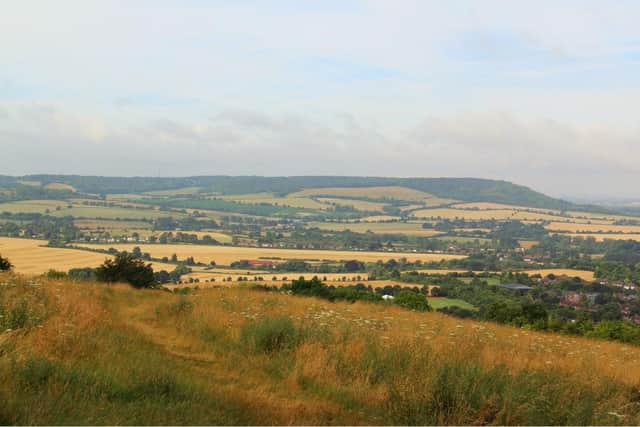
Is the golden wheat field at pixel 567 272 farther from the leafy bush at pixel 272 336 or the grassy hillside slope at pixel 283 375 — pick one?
the leafy bush at pixel 272 336

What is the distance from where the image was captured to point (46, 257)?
188 feet

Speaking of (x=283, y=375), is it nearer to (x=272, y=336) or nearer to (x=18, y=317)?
(x=272, y=336)

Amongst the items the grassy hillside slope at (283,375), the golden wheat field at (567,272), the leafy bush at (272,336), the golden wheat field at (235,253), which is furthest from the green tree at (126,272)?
the golden wheat field at (567,272)

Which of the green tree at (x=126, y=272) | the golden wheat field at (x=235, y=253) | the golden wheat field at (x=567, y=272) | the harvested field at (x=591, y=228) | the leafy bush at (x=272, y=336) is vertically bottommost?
the golden wheat field at (x=235, y=253)

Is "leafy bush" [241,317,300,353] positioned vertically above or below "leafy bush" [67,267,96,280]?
above

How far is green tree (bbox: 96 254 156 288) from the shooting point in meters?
25.7

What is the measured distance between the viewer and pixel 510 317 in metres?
25.0

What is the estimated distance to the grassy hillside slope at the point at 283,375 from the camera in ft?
20.1

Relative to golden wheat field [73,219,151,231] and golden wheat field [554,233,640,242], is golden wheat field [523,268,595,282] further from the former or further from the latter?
golden wheat field [73,219,151,231]

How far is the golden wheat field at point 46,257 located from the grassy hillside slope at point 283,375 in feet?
135

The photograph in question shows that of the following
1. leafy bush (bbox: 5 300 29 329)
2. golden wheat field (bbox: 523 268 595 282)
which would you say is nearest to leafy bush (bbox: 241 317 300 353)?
leafy bush (bbox: 5 300 29 329)

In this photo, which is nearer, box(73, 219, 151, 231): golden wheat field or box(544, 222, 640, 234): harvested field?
box(73, 219, 151, 231): golden wheat field

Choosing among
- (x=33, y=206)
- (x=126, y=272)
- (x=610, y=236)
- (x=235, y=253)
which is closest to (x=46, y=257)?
(x=235, y=253)

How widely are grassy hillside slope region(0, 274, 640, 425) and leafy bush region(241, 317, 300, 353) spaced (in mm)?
27
